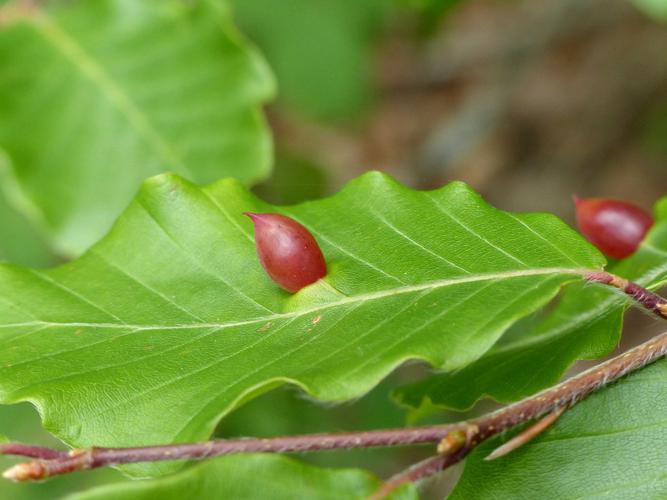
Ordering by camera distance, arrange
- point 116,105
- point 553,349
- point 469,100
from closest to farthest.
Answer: point 553,349
point 116,105
point 469,100

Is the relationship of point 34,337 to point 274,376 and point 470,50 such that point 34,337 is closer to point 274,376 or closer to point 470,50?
point 274,376

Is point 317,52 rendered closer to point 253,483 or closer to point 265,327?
point 265,327

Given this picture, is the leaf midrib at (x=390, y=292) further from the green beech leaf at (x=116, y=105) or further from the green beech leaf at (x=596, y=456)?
the green beech leaf at (x=116, y=105)

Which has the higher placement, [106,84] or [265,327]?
[106,84]

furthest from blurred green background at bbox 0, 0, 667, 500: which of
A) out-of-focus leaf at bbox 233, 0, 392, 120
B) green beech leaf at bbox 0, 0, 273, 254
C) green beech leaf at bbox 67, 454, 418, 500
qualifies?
green beech leaf at bbox 67, 454, 418, 500

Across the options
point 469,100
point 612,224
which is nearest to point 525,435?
point 612,224

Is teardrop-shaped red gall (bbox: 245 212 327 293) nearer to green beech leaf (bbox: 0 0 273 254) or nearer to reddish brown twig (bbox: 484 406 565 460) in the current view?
reddish brown twig (bbox: 484 406 565 460)
